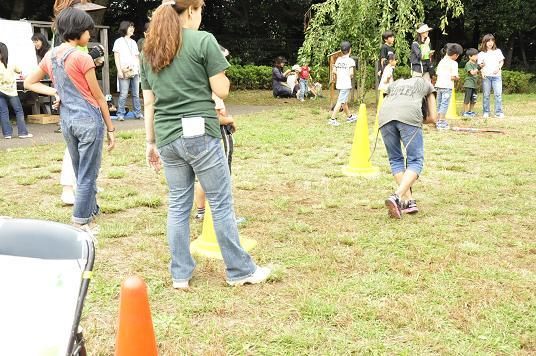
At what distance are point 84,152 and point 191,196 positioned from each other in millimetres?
1314

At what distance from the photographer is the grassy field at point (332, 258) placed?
3010 millimetres

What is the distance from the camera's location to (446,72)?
1097 cm

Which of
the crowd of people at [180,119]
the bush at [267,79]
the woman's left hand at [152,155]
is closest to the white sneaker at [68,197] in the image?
the crowd of people at [180,119]

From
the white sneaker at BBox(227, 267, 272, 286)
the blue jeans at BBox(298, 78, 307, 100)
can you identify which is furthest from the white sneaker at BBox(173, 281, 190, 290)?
the blue jeans at BBox(298, 78, 307, 100)

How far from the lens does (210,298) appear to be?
3.47 metres

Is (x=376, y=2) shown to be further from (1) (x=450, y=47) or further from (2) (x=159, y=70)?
(2) (x=159, y=70)

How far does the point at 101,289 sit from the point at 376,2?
11804mm

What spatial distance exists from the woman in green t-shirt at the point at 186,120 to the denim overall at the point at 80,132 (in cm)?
99

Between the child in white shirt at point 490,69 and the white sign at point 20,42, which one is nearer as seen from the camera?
the white sign at point 20,42

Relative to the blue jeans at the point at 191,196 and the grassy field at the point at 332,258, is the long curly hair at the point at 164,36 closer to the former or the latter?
the blue jeans at the point at 191,196

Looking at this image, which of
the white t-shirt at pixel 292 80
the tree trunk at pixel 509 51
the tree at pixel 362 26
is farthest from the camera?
the tree trunk at pixel 509 51

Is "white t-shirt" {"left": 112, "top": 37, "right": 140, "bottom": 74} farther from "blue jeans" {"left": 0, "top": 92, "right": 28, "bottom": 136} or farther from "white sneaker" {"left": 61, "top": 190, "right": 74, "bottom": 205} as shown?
"white sneaker" {"left": 61, "top": 190, "right": 74, "bottom": 205}

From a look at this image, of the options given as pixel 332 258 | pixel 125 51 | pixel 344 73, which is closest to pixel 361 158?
pixel 332 258

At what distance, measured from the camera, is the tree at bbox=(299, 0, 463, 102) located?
13685 mm
